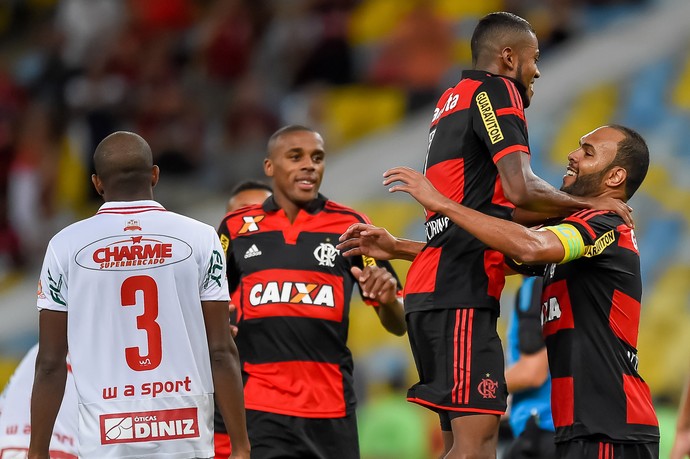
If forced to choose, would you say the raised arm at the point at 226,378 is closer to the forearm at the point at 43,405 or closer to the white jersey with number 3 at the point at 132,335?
the white jersey with number 3 at the point at 132,335

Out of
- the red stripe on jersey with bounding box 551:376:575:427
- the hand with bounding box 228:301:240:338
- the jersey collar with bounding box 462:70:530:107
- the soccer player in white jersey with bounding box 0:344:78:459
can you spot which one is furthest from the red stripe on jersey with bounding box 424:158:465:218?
the soccer player in white jersey with bounding box 0:344:78:459

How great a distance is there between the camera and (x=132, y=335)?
5.03 metres

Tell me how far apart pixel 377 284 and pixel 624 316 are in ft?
4.40

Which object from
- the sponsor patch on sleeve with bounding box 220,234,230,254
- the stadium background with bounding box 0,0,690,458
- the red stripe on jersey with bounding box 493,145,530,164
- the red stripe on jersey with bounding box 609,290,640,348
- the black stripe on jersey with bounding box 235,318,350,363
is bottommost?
the red stripe on jersey with bounding box 609,290,640,348

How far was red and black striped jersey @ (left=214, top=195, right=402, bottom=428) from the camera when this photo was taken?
6.65 metres

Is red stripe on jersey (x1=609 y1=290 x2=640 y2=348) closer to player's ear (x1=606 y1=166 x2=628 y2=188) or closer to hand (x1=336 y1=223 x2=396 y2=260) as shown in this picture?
player's ear (x1=606 y1=166 x2=628 y2=188)

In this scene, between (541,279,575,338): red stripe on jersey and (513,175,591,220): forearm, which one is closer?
(513,175,591,220): forearm

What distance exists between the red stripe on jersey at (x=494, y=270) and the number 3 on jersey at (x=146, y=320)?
144 cm

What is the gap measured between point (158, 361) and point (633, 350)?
6.71 feet

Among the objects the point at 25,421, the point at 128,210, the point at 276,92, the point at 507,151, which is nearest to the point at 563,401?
the point at 507,151

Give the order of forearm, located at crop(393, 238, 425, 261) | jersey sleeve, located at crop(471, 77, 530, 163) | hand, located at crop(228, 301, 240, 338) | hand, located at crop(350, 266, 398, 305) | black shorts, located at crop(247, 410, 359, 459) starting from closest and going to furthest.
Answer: jersey sleeve, located at crop(471, 77, 530, 163), forearm, located at crop(393, 238, 425, 261), hand, located at crop(350, 266, 398, 305), hand, located at crop(228, 301, 240, 338), black shorts, located at crop(247, 410, 359, 459)

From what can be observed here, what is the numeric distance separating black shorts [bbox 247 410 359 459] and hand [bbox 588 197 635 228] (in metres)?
2.06

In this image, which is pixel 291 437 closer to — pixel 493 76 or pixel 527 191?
pixel 527 191

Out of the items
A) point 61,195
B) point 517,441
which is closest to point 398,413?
point 517,441
